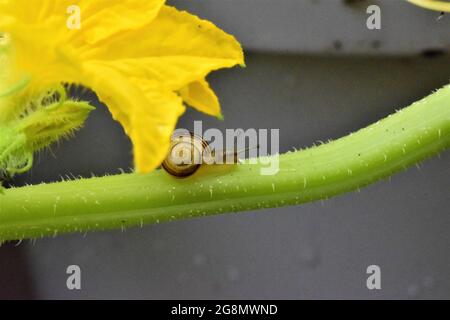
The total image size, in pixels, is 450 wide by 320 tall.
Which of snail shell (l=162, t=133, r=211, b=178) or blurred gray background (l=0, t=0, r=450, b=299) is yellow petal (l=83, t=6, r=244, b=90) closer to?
snail shell (l=162, t=133, r=211, b=178)

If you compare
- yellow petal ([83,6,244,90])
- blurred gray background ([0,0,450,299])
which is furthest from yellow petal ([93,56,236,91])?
blurred gray background ([0,0,450,299])

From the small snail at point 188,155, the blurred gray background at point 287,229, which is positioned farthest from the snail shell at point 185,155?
the blurred gray background at point 287,229

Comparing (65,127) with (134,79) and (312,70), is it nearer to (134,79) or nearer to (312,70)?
(134,79)

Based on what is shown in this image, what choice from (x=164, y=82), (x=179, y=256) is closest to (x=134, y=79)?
(x=164, y=82)

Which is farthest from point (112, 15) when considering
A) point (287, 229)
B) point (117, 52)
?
point (287, 229)

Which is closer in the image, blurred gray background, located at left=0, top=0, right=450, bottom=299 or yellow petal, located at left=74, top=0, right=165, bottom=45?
yellow petal, located at left=74, top=0, right=165, bottom=45
